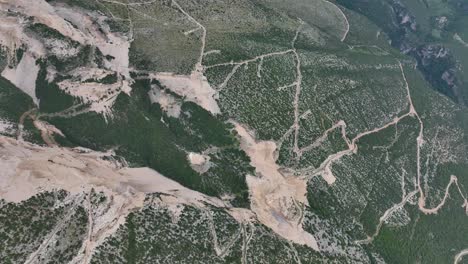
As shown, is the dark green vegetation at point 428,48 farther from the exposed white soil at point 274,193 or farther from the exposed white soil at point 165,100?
the exposed white soil at point 165,100

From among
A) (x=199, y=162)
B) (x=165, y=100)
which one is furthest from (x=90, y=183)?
(x=165, y=100)

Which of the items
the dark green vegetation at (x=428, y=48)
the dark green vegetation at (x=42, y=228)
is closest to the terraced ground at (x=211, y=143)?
the dark green vegetation at (x=42, y=228)

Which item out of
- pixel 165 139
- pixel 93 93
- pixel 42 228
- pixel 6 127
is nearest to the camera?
pixel 42 228

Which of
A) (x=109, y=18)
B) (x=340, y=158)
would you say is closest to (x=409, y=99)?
(x=340, y=158)

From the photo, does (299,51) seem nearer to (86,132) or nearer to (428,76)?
(86,132)

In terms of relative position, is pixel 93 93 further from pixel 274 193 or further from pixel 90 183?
pixel 274 193

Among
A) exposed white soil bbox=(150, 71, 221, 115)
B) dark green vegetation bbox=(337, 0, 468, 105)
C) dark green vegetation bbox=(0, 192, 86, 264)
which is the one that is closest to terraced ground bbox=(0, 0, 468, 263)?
dark green vegetation bbox=(0, 192, 86, 264)

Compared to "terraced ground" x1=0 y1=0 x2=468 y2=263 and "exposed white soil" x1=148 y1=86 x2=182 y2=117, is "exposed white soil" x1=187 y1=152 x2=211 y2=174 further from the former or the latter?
"exposed white soil" x1=148 y1=86 x2=182 y2=117
